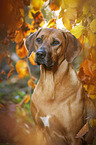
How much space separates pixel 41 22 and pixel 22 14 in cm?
21

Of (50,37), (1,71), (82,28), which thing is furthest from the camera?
(1,71)

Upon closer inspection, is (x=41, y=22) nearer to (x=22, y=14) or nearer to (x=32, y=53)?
(x=22, y=14)

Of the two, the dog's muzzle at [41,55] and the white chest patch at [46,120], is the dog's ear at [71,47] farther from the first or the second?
the white chest patch at [46,120]

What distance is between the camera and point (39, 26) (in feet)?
4.75

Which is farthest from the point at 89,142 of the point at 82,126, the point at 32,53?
the point at 32,53

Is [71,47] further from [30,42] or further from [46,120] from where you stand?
[46,120]

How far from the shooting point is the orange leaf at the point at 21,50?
4.89 ft

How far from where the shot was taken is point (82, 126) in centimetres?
139

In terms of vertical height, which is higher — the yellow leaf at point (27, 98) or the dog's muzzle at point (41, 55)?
the dog's muzzle at point (41, 55)

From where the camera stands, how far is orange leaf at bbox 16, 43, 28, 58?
149 centimetres

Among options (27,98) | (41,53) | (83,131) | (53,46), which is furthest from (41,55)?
(83,131)

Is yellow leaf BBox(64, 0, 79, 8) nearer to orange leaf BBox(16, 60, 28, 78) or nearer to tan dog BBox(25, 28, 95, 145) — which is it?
tan dog BBox(25, 28, 95, 145)

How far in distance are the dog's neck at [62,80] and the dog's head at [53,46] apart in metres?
0.09

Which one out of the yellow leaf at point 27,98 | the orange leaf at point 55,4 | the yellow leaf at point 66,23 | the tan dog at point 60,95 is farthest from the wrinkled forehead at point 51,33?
the yellow leaf at point 27,98
